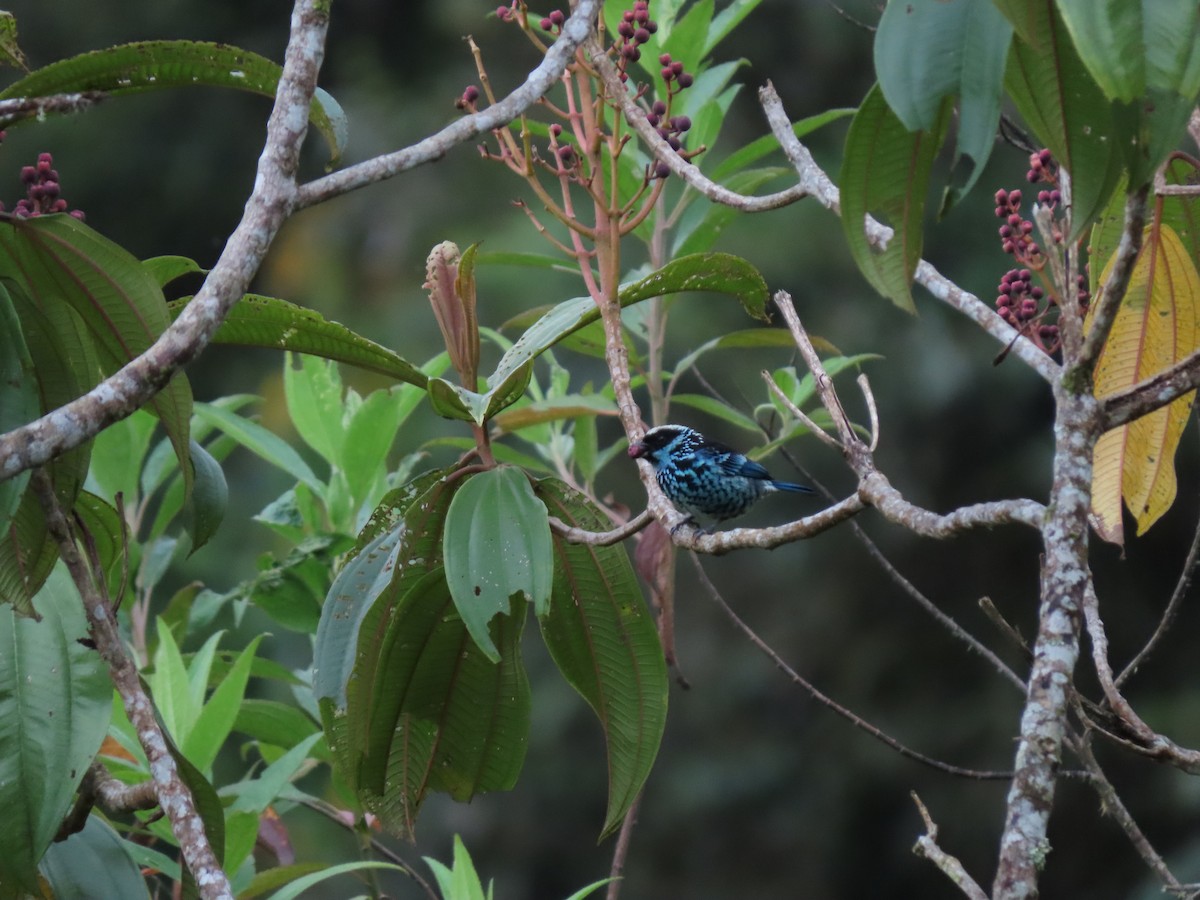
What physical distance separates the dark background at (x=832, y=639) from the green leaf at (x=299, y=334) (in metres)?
4.84

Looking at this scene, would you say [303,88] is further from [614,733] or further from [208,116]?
[208,116]

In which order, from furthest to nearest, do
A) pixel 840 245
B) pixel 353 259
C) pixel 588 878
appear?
pixel 353 259 < pixel 588 878 < pixel 840 245

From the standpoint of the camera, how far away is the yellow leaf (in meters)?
2.17

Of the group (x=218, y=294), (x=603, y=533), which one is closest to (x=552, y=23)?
(x=603, y=533)

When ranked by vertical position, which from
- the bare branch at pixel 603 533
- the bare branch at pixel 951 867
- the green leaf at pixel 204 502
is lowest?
the bare branch at pixel 951 867

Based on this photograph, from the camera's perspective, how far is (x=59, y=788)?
1877mm

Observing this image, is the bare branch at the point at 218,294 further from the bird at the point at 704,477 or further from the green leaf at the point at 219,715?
the bird at the point at 704,477

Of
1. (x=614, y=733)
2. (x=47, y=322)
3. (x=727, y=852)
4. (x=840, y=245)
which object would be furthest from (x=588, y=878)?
(x=47, y=322)

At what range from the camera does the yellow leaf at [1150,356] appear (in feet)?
7.12

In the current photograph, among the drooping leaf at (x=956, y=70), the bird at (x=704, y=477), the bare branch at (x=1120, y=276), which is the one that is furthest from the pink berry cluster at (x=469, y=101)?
the bird at (x=704, y=477)

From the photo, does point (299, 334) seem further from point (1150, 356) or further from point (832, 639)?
point (832, 639)

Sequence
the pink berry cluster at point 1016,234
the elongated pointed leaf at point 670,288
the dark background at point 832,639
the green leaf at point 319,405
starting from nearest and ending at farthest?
the pink berry cluster at point 1016,234 < the elongated pointed leaf at point 670,288 < the green leaf at point 319,405 < the dark background at point 832,639

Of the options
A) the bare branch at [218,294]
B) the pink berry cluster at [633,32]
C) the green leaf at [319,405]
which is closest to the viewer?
the bare branch at [218,294]

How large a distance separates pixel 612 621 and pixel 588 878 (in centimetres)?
643
